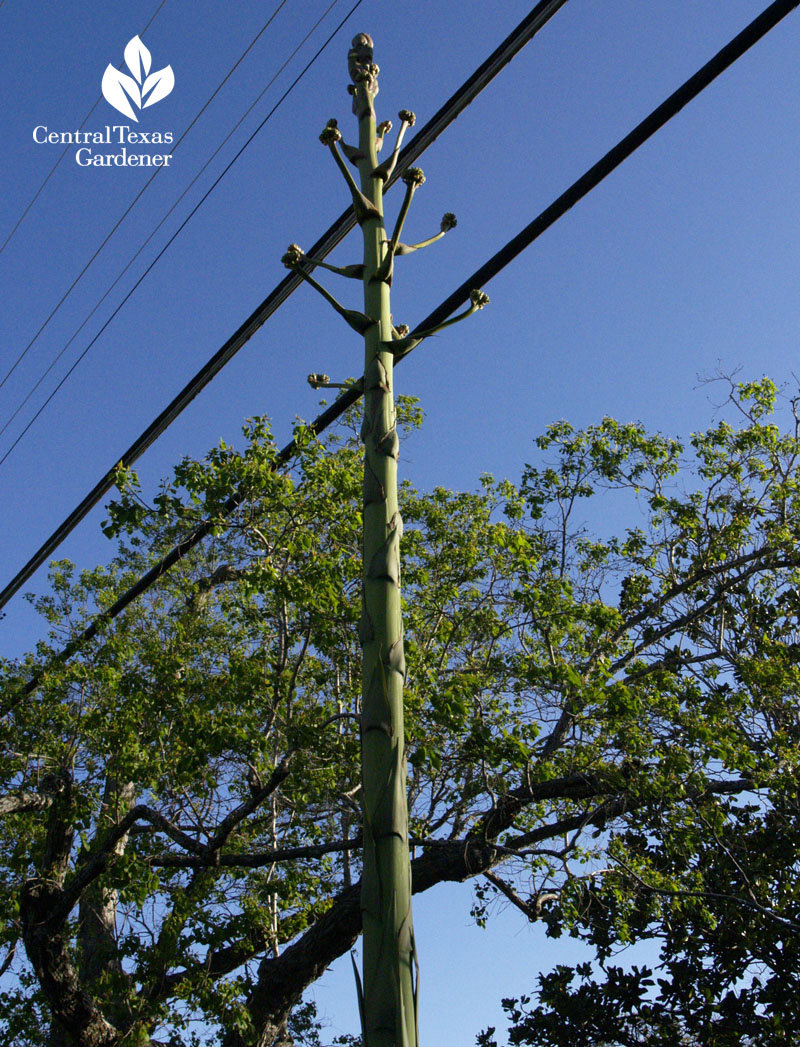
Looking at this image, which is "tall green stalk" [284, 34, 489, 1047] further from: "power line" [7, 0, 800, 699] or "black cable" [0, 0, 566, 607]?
"black cable" [0, 0, 566, 607]

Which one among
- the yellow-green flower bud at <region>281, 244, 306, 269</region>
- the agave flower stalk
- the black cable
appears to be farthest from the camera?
the black cable

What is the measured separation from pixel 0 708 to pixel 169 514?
3899 millimetres

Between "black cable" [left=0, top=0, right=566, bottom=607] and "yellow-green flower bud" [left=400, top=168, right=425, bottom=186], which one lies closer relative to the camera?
"yellow-green flower bud" [left=400, top=168, right=425, bottom=186]

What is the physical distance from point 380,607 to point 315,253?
4.52 m

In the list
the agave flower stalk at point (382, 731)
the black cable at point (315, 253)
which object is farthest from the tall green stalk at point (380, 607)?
the black cable at point (315, 253)

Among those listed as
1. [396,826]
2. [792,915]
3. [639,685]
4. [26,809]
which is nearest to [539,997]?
[792,915]

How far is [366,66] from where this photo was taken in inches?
177

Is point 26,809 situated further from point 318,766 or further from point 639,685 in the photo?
point 639,685

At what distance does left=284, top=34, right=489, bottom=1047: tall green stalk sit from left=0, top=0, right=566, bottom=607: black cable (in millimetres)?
1659

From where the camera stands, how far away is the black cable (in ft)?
18.9

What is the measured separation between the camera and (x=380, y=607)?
9.93 feet

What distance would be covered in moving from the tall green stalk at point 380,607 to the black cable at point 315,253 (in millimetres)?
1659

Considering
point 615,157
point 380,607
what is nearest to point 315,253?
point 615,157

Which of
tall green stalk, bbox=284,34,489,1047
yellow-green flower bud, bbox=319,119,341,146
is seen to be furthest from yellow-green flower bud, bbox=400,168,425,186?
yellow-green flower bud, bbox=319,119,341,146
